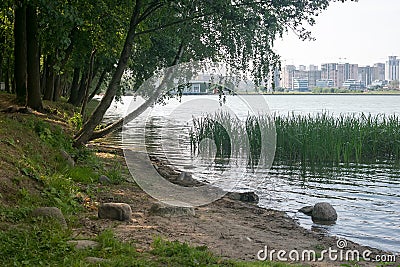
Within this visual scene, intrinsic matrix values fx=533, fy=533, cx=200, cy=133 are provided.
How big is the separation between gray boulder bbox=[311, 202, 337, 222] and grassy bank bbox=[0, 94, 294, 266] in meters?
4.14

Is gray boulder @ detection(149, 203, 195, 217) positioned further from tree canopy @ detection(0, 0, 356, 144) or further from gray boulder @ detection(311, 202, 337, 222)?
tree canopy @ detection(0, 0, 356, 144)

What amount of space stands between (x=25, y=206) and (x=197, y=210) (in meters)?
3.54

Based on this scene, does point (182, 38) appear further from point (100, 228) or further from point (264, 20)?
point (100, 228)

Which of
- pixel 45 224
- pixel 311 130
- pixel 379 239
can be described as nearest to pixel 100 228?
pixel 45 224

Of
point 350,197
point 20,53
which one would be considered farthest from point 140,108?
point 350,197

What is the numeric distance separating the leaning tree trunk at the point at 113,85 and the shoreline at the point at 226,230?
2.57m

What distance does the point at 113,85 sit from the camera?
501 inches

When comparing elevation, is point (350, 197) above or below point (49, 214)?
below

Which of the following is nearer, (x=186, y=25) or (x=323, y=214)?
(x=323, y=214)

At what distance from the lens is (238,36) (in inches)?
452

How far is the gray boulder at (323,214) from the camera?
10789 millimetres
